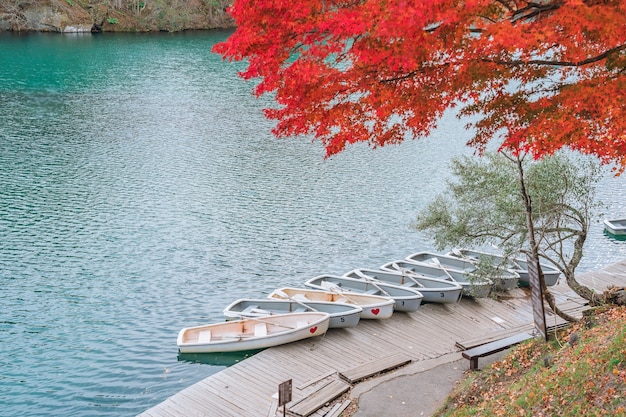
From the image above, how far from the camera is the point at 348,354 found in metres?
22.0

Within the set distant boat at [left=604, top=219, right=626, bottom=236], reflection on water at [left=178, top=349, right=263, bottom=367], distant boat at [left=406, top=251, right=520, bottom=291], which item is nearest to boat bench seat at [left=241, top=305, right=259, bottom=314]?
reflection on water at [left=178, top=349, right=263, bottom=367]

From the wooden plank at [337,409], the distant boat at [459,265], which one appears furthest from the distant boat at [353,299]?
the wooden plank at [337,409]

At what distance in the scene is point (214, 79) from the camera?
7575cm

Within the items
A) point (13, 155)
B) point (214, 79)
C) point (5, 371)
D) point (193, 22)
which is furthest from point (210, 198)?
point (193, 22)

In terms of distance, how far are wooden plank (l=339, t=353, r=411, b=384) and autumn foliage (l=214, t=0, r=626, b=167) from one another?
8689mm

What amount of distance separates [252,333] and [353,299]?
4.35 m

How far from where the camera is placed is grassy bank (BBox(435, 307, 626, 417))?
11.5m

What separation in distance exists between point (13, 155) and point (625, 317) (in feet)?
136

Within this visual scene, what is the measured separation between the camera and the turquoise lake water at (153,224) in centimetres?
2266

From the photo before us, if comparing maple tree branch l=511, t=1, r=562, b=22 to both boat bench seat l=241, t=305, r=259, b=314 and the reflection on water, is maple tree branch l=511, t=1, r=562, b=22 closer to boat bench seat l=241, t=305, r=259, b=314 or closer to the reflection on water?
the reflection on water

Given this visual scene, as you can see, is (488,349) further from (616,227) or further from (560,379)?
(616,227)

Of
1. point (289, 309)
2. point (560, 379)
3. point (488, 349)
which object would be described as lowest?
point (488, 349)

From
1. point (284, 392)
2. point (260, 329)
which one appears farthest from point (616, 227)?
point (284, 392)

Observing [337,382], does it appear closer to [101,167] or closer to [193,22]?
[101,167]
